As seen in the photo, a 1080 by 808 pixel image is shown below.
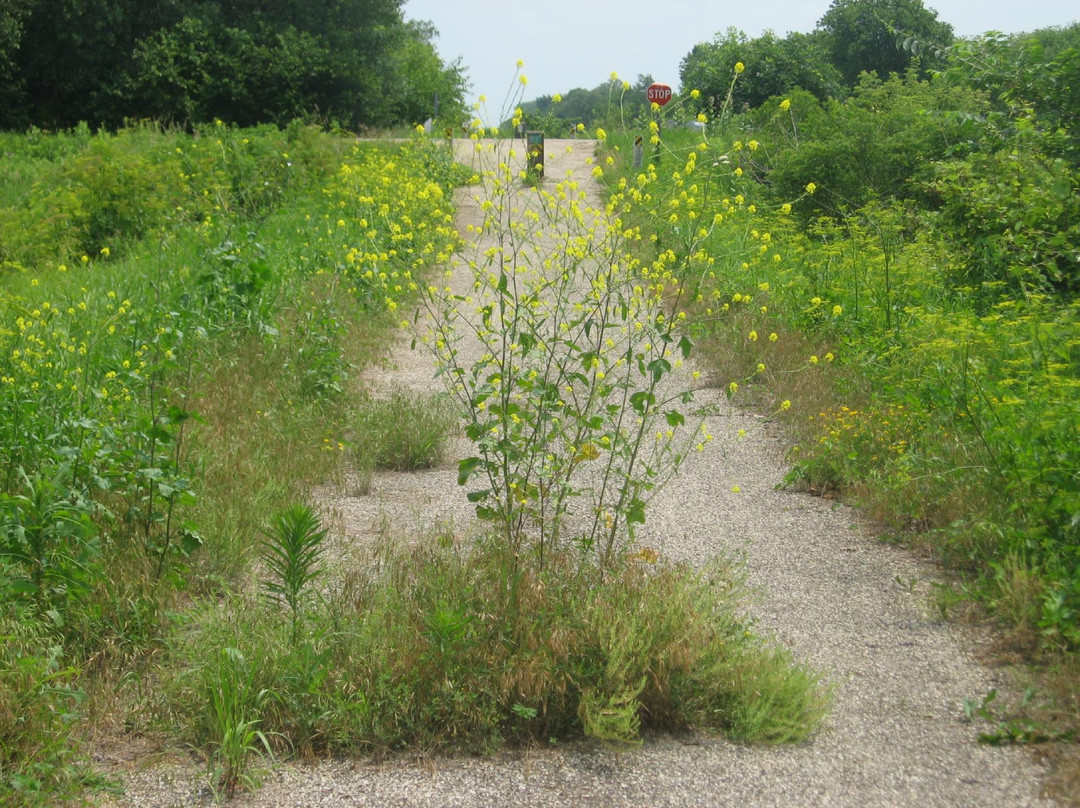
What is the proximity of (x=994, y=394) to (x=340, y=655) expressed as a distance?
11.3 ft

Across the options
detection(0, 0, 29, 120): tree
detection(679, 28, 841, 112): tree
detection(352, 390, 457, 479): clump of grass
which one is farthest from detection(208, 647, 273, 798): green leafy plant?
detection(0, 0, 29, 120): tree

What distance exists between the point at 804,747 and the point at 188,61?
2972 cm

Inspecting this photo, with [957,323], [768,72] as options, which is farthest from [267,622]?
[768,72]

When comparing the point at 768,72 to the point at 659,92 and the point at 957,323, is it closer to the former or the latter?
the point at 659,92

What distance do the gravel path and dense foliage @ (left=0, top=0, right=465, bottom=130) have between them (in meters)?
25.3

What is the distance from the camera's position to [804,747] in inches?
126

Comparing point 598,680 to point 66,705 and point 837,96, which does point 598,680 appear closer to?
point 66,705

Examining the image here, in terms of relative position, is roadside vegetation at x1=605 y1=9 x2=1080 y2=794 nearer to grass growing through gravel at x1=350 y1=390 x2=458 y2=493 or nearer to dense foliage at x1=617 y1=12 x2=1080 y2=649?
dense foliage at x1=617 y1=12 x2=1080 y2=649

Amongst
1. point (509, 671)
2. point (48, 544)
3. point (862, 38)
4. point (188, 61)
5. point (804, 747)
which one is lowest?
point (804, 747)

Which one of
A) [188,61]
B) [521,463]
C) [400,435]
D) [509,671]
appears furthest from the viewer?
[188,61]

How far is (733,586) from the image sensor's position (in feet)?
13.3

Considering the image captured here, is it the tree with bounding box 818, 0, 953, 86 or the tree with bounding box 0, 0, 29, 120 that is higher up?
the tree with bounding box 818, 0, 953, 86

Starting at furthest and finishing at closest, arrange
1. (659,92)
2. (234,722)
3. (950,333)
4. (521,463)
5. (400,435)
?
(659,92), (400,435), (950,333), (521,463), (234,722)

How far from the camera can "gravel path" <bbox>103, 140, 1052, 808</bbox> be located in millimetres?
2951
